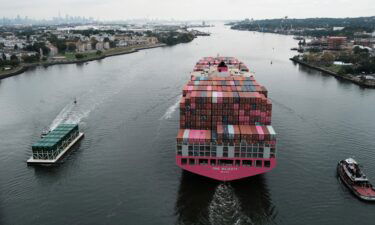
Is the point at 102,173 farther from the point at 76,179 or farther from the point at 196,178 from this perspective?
the point at 196,178

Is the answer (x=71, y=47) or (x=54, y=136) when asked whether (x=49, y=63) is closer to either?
(x=71, y=47)

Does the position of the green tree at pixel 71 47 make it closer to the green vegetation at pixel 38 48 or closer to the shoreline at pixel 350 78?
the green vegetation at pixel 38 48

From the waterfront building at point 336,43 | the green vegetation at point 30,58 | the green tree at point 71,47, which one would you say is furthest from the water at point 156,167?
the green tree at point 71,47

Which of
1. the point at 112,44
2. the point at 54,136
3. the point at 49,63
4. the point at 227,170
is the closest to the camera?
the point at 227,170

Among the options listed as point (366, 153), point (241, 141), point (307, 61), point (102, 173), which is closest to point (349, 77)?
point (307, 61)

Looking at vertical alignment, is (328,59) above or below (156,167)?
above

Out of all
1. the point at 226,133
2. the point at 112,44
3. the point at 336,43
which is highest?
the point at 336,43

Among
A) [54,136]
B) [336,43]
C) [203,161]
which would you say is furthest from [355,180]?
[336,43]
